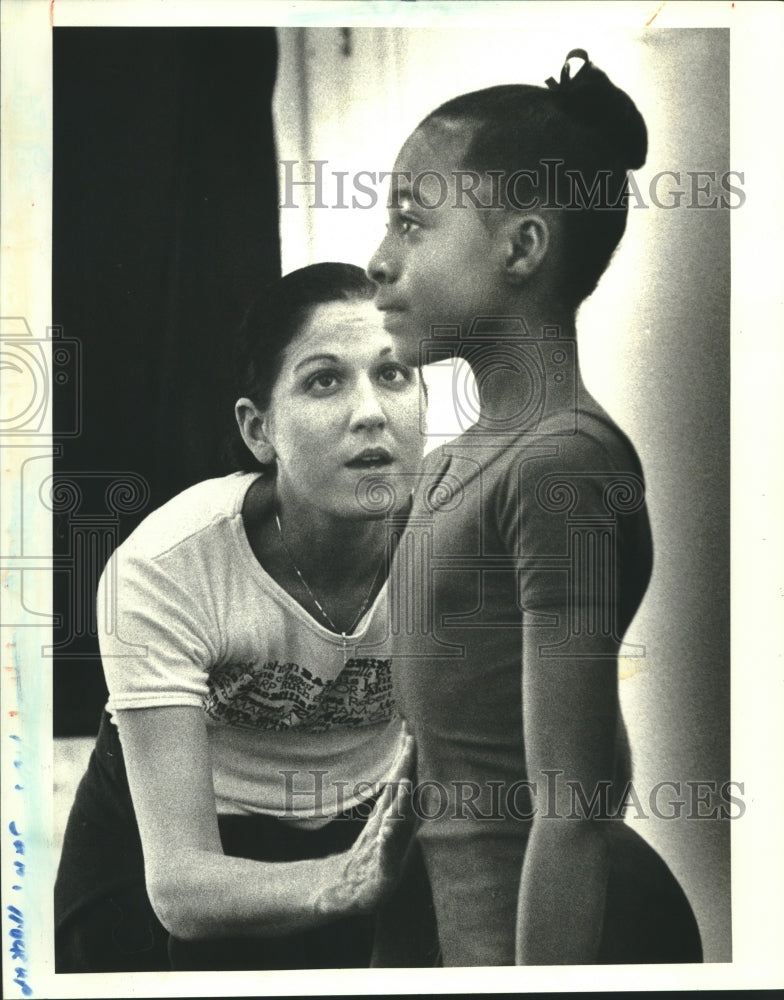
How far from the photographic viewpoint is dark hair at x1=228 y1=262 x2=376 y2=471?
147 cm

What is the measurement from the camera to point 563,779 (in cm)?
148

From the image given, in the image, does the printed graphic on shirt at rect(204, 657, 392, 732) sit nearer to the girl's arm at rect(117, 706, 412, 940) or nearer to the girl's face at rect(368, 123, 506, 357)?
the girl's arm at rect(117, 706, 412, 940)

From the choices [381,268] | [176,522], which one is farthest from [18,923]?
[381,268]

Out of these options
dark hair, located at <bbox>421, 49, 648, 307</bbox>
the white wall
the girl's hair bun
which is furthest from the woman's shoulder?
the girl's hair bun

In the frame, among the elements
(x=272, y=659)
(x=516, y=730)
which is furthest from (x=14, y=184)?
(x=516, y=730)

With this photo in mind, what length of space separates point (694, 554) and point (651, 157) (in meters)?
0.59

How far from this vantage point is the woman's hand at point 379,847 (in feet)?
4.85

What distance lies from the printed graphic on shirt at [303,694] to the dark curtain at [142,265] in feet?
0.66

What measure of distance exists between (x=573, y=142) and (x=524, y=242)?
0.55ft

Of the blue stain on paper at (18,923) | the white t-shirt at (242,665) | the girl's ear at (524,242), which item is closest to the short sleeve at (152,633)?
the white t-shirt at (242,665)

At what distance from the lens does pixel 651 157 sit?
59.2 inches

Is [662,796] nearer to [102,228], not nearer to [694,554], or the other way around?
[694,554]

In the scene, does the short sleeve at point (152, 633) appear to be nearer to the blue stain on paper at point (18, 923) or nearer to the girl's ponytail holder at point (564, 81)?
the blue stain on paper at point (18, 923)

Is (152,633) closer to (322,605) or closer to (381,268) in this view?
(322,605)
